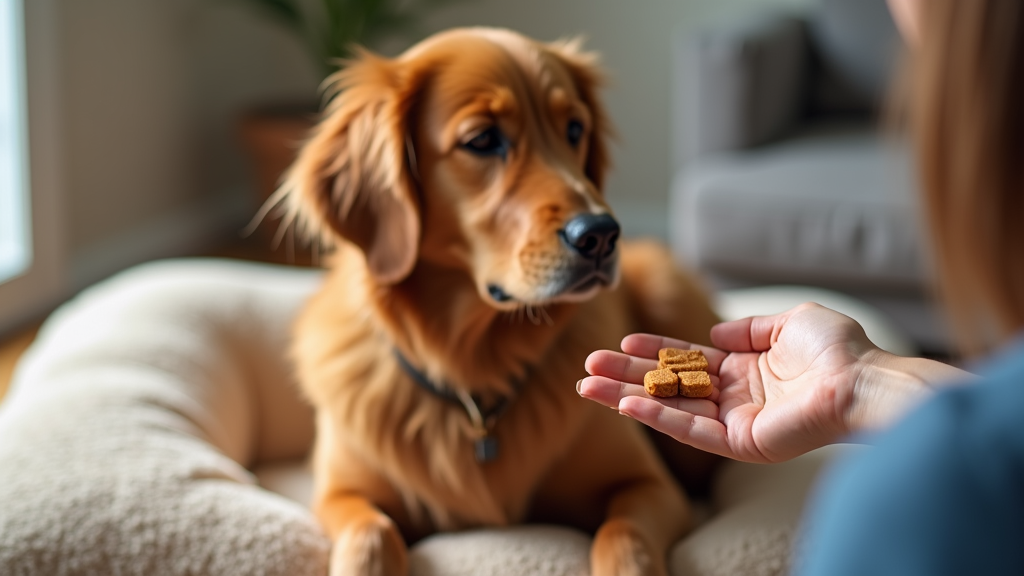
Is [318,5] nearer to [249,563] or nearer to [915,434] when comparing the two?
[249,563]

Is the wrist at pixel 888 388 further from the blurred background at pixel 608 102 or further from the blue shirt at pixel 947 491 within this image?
the blurred background at pixel 608 102

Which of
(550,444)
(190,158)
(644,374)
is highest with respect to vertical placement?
(644,374)

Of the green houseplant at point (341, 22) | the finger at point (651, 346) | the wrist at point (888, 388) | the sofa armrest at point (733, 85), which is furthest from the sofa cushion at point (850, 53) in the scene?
the wrist at point (888, 388)

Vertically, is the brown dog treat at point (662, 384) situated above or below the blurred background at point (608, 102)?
above

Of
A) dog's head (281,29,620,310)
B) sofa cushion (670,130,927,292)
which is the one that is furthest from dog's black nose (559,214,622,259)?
sofa cushion (670,130,927,292)

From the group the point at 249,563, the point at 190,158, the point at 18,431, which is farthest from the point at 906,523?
the point at 190,158

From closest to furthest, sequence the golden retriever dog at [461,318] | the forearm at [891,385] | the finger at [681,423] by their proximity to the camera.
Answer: the forearm at [891,385] → the finger at [681,423] → the golden retriever dog at [461,318]

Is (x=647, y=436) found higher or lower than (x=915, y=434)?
lower
